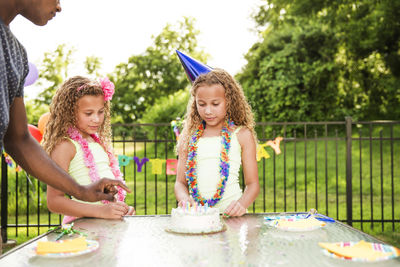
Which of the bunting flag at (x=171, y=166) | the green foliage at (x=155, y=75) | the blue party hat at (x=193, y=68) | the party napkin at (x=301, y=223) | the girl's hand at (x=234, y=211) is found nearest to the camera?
the party napkin at (x=301, y=223)

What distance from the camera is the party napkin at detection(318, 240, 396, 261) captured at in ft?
4.17

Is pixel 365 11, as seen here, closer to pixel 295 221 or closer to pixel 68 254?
pixel 295 221

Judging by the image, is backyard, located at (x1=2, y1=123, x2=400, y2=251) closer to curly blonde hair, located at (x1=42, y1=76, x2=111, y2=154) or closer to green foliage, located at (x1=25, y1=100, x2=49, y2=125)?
curly blonde hair, located at (x1=42, y1=76, x2=111, y2=154)

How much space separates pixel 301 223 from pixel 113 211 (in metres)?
0.81

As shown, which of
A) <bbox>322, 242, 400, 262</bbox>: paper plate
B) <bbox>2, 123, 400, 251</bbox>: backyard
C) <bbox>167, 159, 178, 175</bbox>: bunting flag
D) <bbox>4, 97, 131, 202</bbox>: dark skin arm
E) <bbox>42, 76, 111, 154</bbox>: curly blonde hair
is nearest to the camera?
<bbox>322, 242, 400, 262</bbox>: paper plate

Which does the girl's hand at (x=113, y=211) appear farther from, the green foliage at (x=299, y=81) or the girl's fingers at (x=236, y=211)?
the green foliage at (x=299, y=81)

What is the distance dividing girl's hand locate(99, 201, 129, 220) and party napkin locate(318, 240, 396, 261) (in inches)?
37.0

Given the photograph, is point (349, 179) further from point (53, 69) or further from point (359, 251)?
point (53, 69)

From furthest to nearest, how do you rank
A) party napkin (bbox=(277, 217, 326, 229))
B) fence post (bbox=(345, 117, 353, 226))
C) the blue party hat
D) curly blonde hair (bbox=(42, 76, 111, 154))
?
fence post (bbox=(345, 117, 353, 226))
the blue party hat
curly blonde hair (bbox=(42, 76, 111, 154))
party napkin (bbox=(277, 217, 326, 229))

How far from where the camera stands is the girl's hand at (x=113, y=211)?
1.98 m

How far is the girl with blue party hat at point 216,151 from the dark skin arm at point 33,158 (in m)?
0.74

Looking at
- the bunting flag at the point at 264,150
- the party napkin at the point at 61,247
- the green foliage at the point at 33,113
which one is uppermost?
the green foliage at the point at 33,113

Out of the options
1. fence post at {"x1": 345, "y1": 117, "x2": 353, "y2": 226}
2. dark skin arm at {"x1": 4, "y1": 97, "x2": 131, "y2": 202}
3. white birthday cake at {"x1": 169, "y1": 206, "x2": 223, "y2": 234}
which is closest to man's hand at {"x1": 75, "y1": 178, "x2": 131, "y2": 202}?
dark skin arm at {"x1": 4, "y1": 97, "x2": 131, "y2": 202}

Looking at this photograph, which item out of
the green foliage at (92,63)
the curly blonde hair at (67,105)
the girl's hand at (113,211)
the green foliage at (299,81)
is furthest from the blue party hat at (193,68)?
the green foliage at (92,63)
